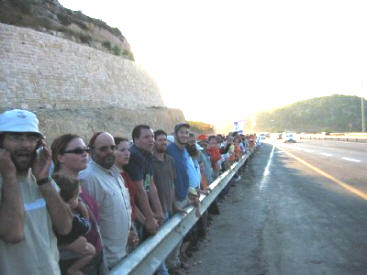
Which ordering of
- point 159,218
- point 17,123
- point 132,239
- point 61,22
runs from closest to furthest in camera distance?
point 17,123, point 132,239, point 159,218, point 61,22

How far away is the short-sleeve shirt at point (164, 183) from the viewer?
5.22m

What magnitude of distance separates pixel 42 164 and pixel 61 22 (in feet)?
147

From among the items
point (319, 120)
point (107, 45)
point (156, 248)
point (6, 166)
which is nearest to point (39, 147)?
point (6, 166)

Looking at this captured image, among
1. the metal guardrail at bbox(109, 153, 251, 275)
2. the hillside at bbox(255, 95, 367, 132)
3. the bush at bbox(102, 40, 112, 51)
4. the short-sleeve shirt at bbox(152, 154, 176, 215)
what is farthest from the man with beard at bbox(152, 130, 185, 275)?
the hillside at bbox(255, 95, 367, 132)

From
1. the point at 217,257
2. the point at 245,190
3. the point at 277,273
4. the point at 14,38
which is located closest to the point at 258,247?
the point at 217,257

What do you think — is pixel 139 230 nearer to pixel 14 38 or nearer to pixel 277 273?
pixel 277 273

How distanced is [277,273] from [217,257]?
1075mm

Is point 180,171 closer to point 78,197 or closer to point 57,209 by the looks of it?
point 78,197

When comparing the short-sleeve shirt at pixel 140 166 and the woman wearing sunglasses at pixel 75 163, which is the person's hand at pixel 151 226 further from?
the woman wearing sunglasses at pixel 75 163

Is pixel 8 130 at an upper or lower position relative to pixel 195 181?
upper

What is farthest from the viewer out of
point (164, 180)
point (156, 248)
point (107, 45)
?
point (107, 45)

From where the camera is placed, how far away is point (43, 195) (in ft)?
7.72

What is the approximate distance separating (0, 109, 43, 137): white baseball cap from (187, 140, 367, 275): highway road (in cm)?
341

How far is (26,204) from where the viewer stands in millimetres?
2273
